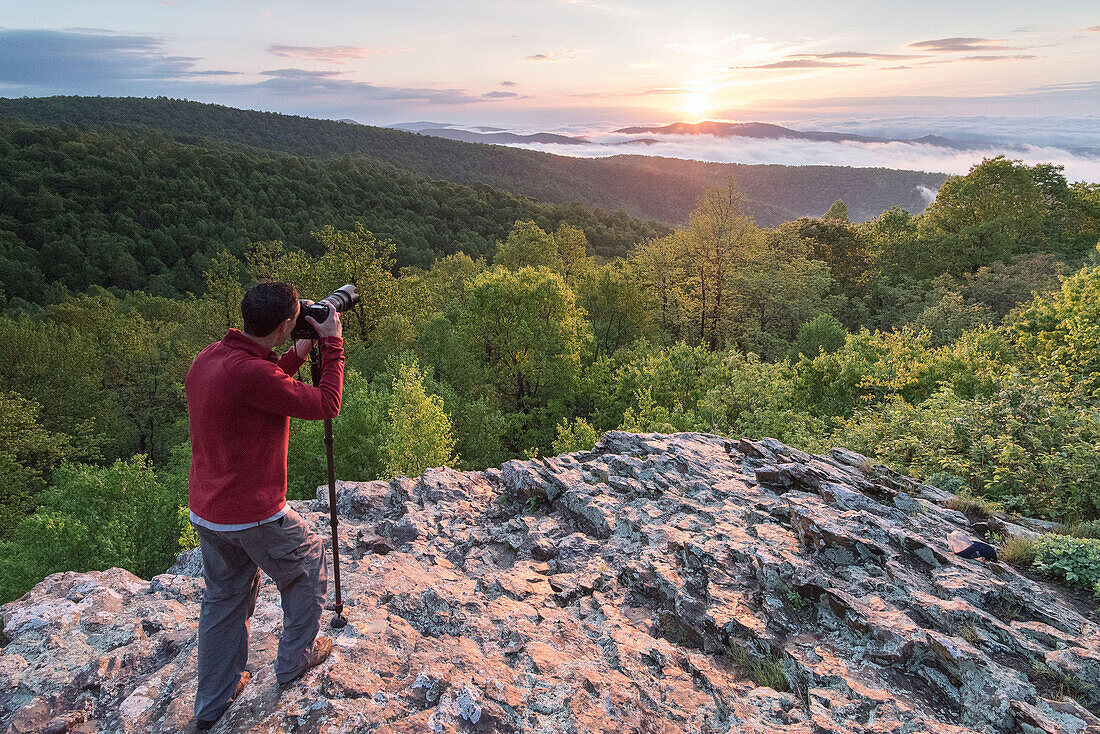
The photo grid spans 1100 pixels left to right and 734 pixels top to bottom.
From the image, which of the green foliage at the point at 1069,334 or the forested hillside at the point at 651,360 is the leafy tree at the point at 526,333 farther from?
the green foliage at the point at 1069,334

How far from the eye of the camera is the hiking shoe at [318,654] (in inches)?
183

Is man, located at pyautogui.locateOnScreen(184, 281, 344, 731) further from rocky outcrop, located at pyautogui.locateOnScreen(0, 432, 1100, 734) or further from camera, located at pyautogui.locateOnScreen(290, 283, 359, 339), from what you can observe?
rocky outcrop, located at pyautogui.locateOnScreen(0, 432, 1100, 734)

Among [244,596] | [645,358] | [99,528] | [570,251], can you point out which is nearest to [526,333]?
[645,358]

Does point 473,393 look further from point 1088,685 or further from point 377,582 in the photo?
point 1088,685

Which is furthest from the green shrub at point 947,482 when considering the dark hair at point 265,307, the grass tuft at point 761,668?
the dark hair at point 265,307

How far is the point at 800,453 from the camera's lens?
34.2ft

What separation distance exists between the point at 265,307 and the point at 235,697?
11.0ft

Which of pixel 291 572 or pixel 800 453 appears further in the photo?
pixel 800 453

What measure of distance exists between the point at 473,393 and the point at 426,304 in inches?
544

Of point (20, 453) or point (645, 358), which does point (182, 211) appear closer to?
point (20, 453)

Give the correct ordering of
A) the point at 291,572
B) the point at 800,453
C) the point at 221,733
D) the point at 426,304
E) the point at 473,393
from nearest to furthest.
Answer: the point at 221,733
the point at 291,572
the point at 800,453
the point at 473,393
the point at 426,304

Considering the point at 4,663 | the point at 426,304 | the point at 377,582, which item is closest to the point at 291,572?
the point at 377,582

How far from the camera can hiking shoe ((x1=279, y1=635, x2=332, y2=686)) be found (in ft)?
15.3

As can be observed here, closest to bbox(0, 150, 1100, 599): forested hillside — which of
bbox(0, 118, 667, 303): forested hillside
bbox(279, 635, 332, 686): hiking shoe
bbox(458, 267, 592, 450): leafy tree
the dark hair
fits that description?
bbox(458, 267, 592, 450): leafy tree
